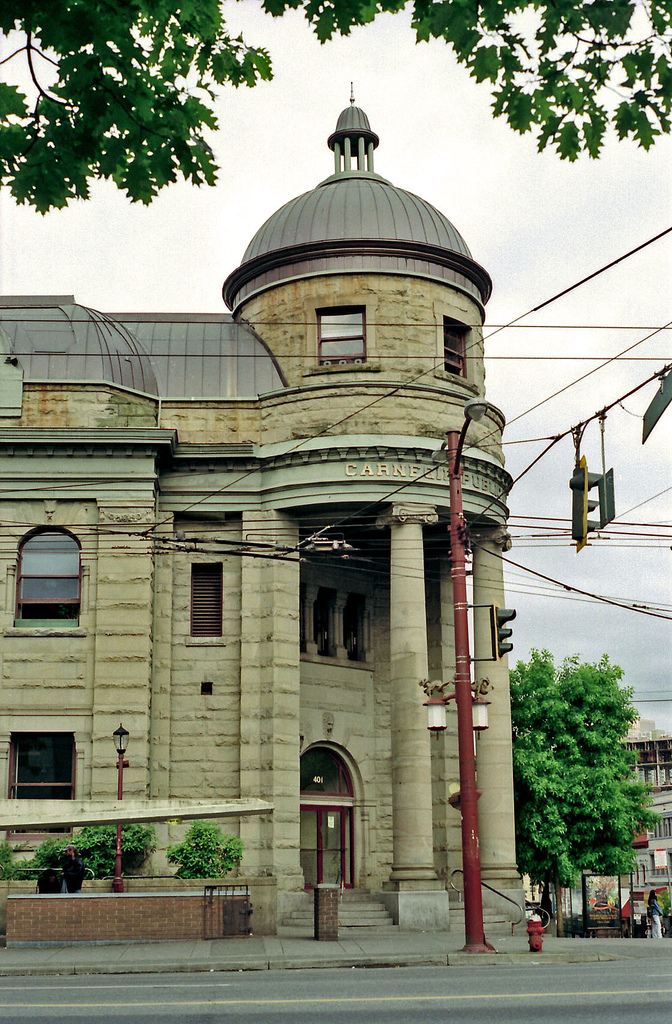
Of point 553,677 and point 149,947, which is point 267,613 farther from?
point 553,677

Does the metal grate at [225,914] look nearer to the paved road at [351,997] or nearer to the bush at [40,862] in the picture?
the bush at [40,862]

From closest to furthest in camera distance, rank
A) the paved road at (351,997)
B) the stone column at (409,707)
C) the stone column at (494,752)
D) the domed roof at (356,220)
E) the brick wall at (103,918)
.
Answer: the paved road at (351,997) → the brick wall at (103,918) → the stone column at (409,707) → the stone column at (494,752) → the domed roof at (356,220)

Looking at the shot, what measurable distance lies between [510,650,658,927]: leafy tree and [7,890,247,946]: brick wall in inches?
789

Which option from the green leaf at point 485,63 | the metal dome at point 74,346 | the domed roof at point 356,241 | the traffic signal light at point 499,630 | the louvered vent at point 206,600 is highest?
the domed roof at point 356,241

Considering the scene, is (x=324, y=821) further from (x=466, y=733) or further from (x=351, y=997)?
(x=351, y=997)

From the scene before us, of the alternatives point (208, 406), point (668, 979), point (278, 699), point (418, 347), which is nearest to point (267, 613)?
point (278, 699)

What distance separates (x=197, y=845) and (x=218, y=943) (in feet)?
14.0

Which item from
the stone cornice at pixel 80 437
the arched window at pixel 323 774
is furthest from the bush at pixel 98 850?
the stone cornice at pixel 80 437

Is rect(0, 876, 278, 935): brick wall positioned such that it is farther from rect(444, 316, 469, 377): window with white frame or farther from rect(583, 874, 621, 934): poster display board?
rect(444, 316, 469, 377): window with white frame

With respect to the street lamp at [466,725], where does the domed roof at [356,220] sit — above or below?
above

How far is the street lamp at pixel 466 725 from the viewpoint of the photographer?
2122 cm

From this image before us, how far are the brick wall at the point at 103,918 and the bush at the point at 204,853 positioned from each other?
107 inches

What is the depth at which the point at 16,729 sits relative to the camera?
95.5ft

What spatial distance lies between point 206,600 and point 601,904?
44.9ft
